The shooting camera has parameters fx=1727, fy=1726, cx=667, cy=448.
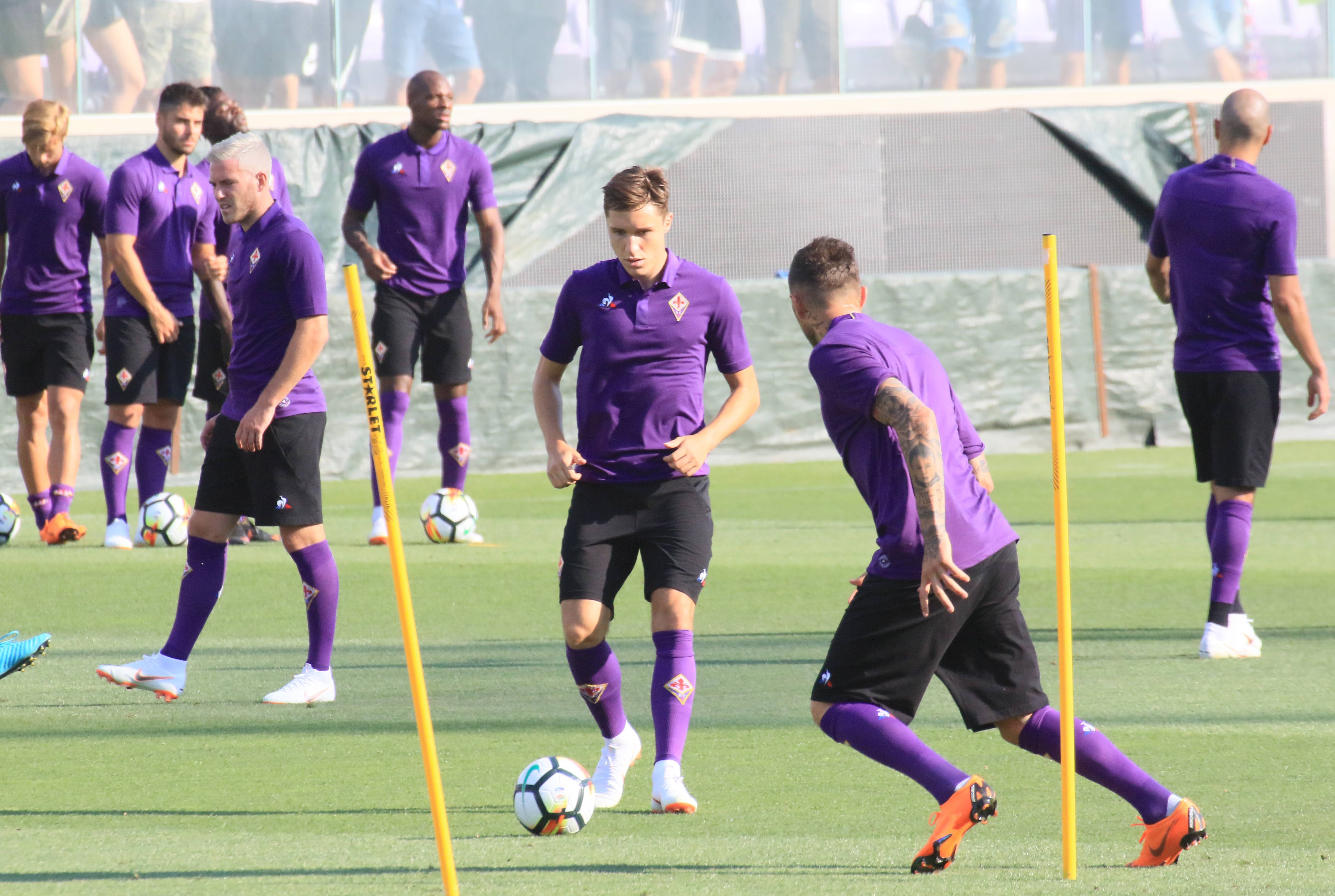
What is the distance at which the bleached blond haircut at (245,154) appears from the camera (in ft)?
20.1

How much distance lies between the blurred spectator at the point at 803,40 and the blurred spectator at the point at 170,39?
251 inches

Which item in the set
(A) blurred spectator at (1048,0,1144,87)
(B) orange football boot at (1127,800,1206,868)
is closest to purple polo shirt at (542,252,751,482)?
(B) orange football boot at (1127,800,1206,868)

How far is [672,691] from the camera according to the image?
4977mm

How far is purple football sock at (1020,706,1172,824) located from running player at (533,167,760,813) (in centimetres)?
111

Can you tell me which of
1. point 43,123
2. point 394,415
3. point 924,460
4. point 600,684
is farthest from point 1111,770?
point 43,123

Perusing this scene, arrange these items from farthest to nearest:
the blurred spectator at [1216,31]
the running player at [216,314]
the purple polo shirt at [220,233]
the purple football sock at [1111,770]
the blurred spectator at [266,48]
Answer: the blurred spectator at [1216,31] → the blurred spectator at [266,48] → the running player at [216,314] → the purple polo shirt at [220,233] → the purple football sock at [1111,770]

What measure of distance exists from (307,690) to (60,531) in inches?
181

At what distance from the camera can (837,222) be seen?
1953 centimetres

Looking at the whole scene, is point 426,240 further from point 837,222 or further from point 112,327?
point 837,222

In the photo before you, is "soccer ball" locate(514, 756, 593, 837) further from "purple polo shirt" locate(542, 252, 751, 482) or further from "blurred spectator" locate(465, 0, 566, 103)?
"blurred spectator" locate(465, 0, 566, 103)

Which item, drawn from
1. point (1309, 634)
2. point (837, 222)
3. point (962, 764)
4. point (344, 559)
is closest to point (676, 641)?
point (962, 764)

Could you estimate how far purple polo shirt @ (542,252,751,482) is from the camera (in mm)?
5184

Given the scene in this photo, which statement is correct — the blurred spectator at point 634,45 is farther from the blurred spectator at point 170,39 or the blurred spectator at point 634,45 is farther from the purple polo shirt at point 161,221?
the purple polo shirt at point 161,221

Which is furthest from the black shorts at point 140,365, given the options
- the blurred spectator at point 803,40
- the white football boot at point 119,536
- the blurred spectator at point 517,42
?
the blurred spectator at point 803,40
